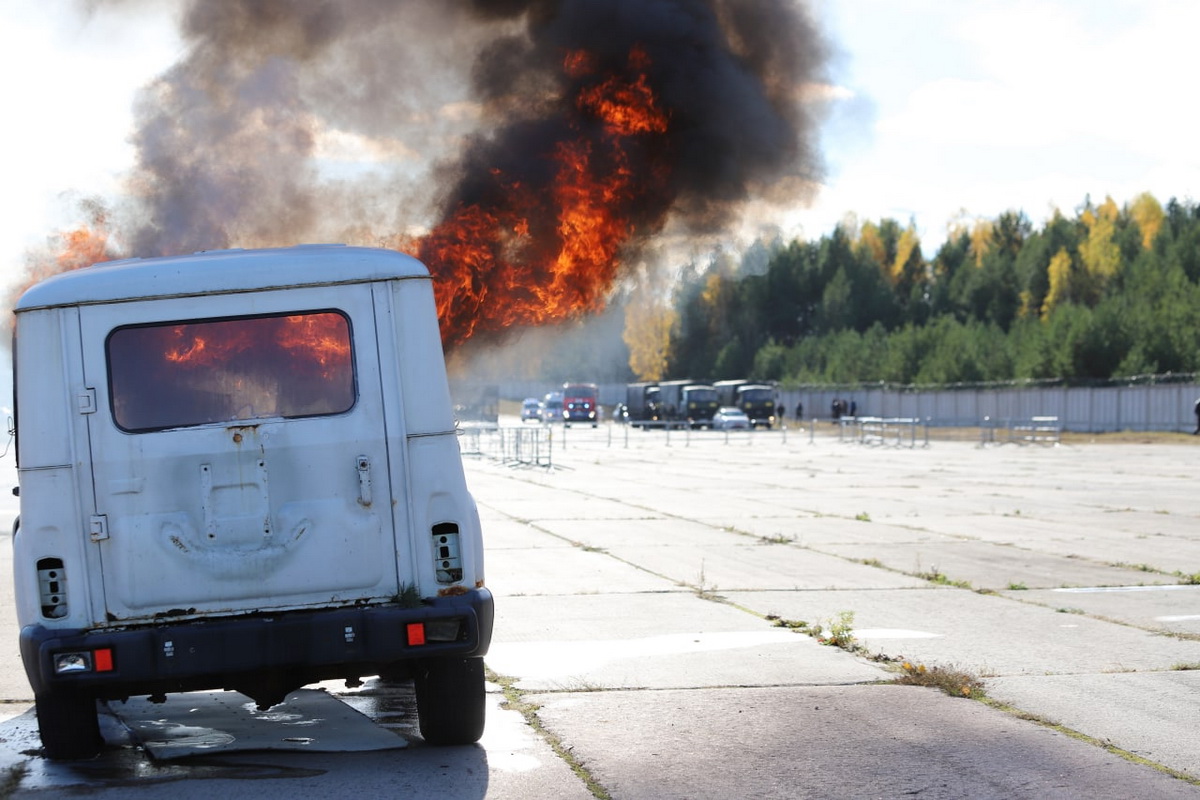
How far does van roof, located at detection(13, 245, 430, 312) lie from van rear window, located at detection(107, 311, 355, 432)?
159 mm

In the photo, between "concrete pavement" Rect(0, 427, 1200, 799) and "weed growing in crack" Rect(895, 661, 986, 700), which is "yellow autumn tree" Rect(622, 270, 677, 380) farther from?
"weed growing in crack" Rect(895, 661, 986, 700)

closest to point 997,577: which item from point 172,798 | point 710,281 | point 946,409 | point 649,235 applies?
point 649,235

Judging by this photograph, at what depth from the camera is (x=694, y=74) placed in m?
14.6

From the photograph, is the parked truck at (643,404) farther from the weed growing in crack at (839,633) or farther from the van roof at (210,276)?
the van roof at (210,276)

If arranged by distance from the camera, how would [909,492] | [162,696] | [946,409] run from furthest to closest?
[946,409] < [909,492] < [162,696]

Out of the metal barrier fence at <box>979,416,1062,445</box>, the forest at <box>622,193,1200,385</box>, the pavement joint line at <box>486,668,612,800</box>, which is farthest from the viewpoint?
the forest at <box>622,193,1200,385</box>

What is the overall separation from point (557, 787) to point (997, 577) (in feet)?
28.4

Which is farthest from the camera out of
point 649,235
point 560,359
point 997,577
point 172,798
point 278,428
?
point 560,359

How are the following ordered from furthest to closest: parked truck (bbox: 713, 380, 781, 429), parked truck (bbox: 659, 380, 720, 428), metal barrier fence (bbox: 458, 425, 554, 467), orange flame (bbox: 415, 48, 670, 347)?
parked truck (bbox: 659, 380, 720, 428)
parked truck (bbox: 713, 380, 781, 429)
metal barrier fence (bbox: 458, 425, 554, 467)
orange flame (bbox: 415, 48, 670, 347)

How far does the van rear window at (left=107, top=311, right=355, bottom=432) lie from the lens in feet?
21.4

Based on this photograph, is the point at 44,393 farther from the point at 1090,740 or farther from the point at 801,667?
the point at 1090,740

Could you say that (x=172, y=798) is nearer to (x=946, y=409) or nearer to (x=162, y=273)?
(x=162, y=273)

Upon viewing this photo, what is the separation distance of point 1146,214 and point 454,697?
12440 centimetres

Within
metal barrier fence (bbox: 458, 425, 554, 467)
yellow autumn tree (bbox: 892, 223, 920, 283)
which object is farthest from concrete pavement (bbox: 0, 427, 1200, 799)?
yellow autumn tree (bbox: 892, 223, 920, 283)
